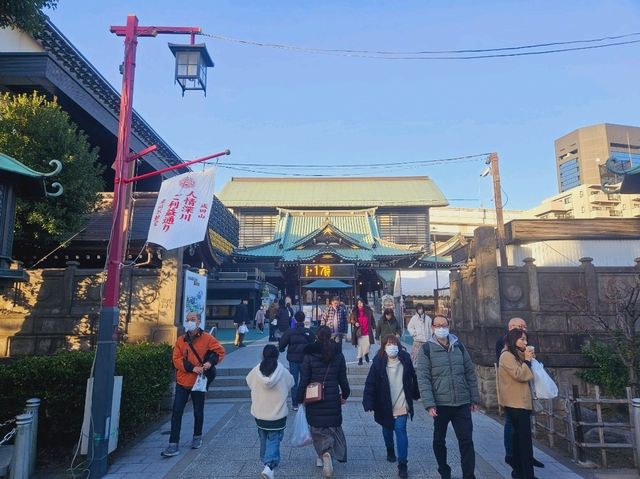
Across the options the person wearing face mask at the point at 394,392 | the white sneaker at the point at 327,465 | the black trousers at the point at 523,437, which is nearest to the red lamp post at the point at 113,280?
the white sneaker at the point at 327,465

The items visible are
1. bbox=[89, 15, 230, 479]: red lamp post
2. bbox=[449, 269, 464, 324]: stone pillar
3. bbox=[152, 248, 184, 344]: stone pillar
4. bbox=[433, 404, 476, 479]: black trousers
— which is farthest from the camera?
bbox=[449, 269, 464, 324]: stone pillar

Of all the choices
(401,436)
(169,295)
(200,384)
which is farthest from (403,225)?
(401,436)

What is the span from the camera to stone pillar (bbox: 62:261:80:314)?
10.1m

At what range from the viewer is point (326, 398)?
16.5ft

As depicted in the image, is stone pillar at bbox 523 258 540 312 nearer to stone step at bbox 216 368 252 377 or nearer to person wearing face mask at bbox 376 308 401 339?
person wearing face mask at bbox 376 308 401 339

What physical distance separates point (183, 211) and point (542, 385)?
18.6ft

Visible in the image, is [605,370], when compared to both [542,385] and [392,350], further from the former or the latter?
[392,350]

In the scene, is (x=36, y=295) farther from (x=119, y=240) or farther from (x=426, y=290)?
(x=426, y=290)

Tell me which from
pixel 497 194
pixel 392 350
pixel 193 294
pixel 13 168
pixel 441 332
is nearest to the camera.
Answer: pixel 441 332

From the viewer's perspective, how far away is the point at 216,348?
6176mm

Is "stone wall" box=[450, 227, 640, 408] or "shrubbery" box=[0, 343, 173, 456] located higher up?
"stone wall" box=[450, 227, 640, 408]

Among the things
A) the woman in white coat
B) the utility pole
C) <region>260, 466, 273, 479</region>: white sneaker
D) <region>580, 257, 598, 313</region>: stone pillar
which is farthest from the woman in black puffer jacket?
the utility pole

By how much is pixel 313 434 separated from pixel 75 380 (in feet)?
11.4

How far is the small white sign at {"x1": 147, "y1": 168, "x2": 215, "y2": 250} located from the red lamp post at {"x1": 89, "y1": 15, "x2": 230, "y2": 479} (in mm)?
776
